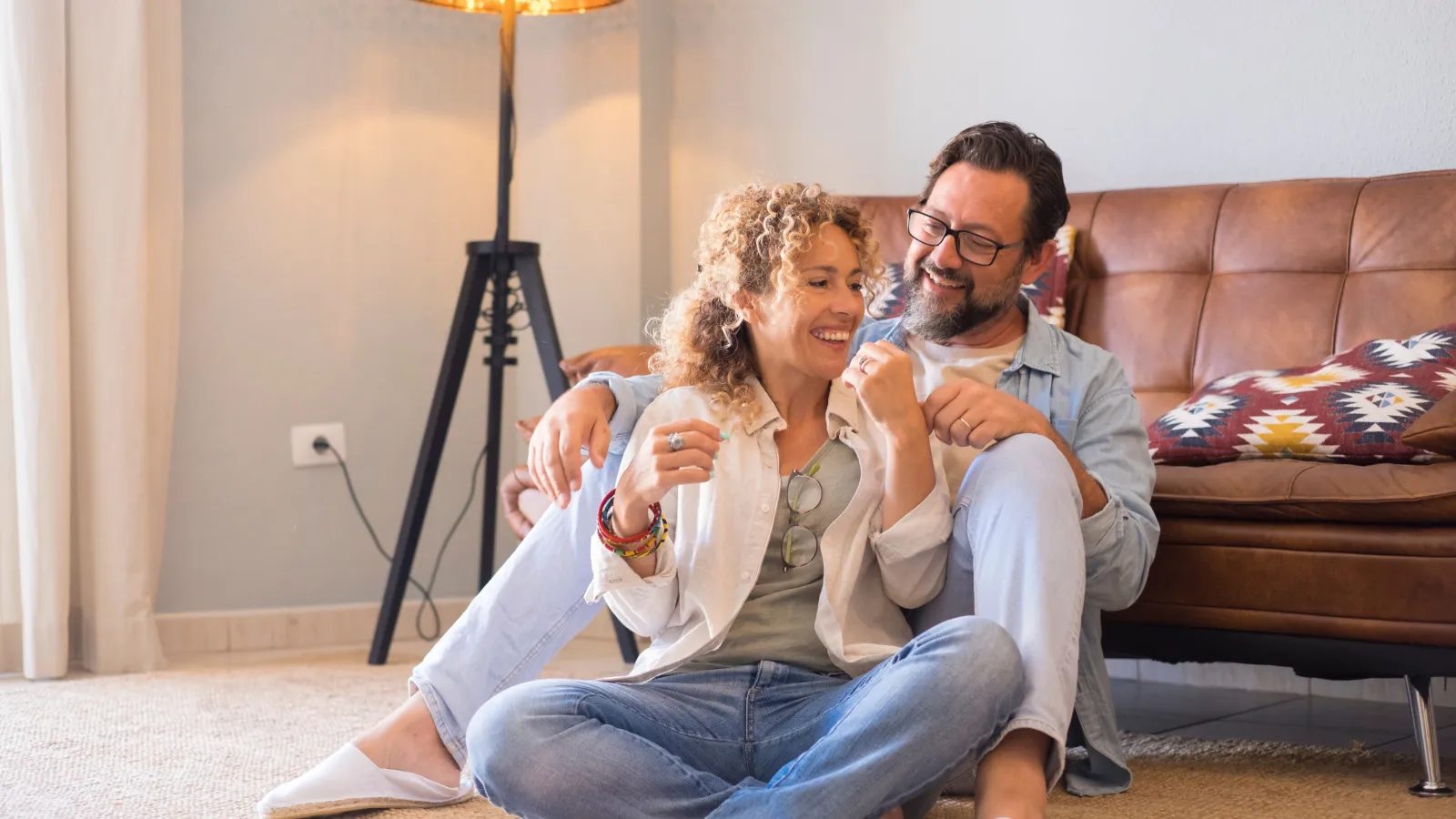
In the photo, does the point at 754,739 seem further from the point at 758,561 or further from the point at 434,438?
the point at 434,438

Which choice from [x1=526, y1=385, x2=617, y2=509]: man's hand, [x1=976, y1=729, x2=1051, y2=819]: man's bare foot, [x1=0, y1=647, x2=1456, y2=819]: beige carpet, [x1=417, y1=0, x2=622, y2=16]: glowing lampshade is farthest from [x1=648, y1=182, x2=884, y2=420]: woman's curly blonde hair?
[x1=417, y1=0, x2=622, y2=16]: glowing lampshade

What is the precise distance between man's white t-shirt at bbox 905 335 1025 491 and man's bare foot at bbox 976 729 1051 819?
0.59 meters

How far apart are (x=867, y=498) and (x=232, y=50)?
84.1 inches

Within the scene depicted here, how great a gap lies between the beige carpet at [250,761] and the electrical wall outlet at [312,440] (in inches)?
24.9

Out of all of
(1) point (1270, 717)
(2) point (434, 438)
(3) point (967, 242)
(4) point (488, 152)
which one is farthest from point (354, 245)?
(1) point (1270, 717)

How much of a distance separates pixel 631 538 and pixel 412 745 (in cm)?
40

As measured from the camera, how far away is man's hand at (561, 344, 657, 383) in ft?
7.89

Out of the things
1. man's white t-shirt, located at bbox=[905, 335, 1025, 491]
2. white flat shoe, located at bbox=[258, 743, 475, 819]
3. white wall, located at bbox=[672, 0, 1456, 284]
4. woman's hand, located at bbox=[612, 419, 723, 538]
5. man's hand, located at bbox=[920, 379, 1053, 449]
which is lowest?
white flat shoe, located at bbox=[258, 743, 475, 819]

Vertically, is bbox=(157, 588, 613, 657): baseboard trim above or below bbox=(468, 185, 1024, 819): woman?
below

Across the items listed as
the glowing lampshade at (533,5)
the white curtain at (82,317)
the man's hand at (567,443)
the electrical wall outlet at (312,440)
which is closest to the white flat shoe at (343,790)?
the man's hand at (567,443)

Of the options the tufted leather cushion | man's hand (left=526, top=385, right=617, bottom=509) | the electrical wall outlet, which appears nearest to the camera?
man's hand (left=526, top=385, right=617, bottom=509)

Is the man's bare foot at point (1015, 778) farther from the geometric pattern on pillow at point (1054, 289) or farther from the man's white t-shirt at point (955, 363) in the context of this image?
the geometric pattern on pillow at point (1054, 289)

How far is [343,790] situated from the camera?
1604 mm

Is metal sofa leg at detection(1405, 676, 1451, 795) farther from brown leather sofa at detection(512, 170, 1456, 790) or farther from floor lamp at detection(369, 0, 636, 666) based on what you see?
floor lamp at detection(369, 0, 636, 666)
